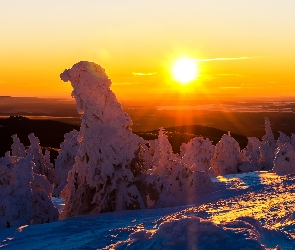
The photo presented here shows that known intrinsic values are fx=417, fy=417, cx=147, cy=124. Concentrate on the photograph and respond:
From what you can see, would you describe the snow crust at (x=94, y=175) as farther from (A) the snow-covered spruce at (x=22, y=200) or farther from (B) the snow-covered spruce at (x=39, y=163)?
(B) the snow-covered spruce at (x=39, y=163)

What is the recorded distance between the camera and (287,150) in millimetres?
28562

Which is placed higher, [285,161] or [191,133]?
[191,133]

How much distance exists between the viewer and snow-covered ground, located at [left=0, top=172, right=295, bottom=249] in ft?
25.3

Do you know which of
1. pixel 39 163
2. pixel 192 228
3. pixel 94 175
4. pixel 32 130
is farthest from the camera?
pixel 32 130

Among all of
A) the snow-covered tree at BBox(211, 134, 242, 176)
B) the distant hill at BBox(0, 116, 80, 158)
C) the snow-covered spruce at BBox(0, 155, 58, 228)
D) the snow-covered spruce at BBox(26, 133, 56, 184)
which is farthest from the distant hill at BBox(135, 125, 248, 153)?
the snow-covered spruce at BBox(0, 155, 58, 228)

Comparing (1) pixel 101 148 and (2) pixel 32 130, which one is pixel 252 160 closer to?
(1) pixel 101 148

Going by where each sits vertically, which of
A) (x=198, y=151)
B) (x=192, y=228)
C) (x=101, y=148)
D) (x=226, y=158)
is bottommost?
(x=226, y=158)

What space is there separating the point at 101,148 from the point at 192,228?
7.36 metres

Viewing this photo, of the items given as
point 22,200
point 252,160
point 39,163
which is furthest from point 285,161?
point 39,163

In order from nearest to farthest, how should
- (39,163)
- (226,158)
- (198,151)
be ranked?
(39,163)
(198,151)
(226,158)

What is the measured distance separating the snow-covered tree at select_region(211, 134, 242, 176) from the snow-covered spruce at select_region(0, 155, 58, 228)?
82.3ft

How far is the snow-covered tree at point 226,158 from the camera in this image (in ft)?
123

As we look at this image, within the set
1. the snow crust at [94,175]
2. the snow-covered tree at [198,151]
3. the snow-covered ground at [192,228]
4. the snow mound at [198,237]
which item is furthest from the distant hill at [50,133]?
the snow mound at [198,237]

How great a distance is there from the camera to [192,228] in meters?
7.81
